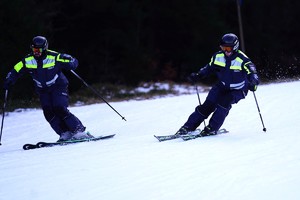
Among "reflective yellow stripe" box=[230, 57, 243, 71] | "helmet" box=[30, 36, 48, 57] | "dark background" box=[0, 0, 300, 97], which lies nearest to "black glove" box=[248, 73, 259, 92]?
"reflective yellow stripe" box=[230, 57, 243, 71]

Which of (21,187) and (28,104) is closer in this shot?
(21,187)

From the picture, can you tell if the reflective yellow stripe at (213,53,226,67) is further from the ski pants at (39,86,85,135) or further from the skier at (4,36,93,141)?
the ski pants at (39,86,85,135)

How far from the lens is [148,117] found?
11.6m

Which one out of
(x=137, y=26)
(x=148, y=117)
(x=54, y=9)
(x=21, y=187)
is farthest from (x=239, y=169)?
(x=137, y=26)

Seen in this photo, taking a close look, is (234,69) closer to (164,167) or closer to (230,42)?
(230,42)

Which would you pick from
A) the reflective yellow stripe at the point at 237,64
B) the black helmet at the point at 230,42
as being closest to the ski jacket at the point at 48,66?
the black helmet at the point at 230,42

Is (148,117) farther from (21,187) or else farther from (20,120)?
(21,187)

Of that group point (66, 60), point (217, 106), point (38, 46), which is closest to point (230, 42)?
point (217, 106)

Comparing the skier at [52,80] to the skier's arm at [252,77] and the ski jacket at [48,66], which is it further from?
the skier's arm at [252,77]

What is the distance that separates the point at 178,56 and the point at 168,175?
2795 centimetres

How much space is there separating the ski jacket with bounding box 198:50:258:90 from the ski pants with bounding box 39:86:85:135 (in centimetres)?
238

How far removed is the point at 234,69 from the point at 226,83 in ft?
0.84

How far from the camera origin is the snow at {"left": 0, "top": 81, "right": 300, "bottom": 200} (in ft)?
15.9

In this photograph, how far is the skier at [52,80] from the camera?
823 cm
